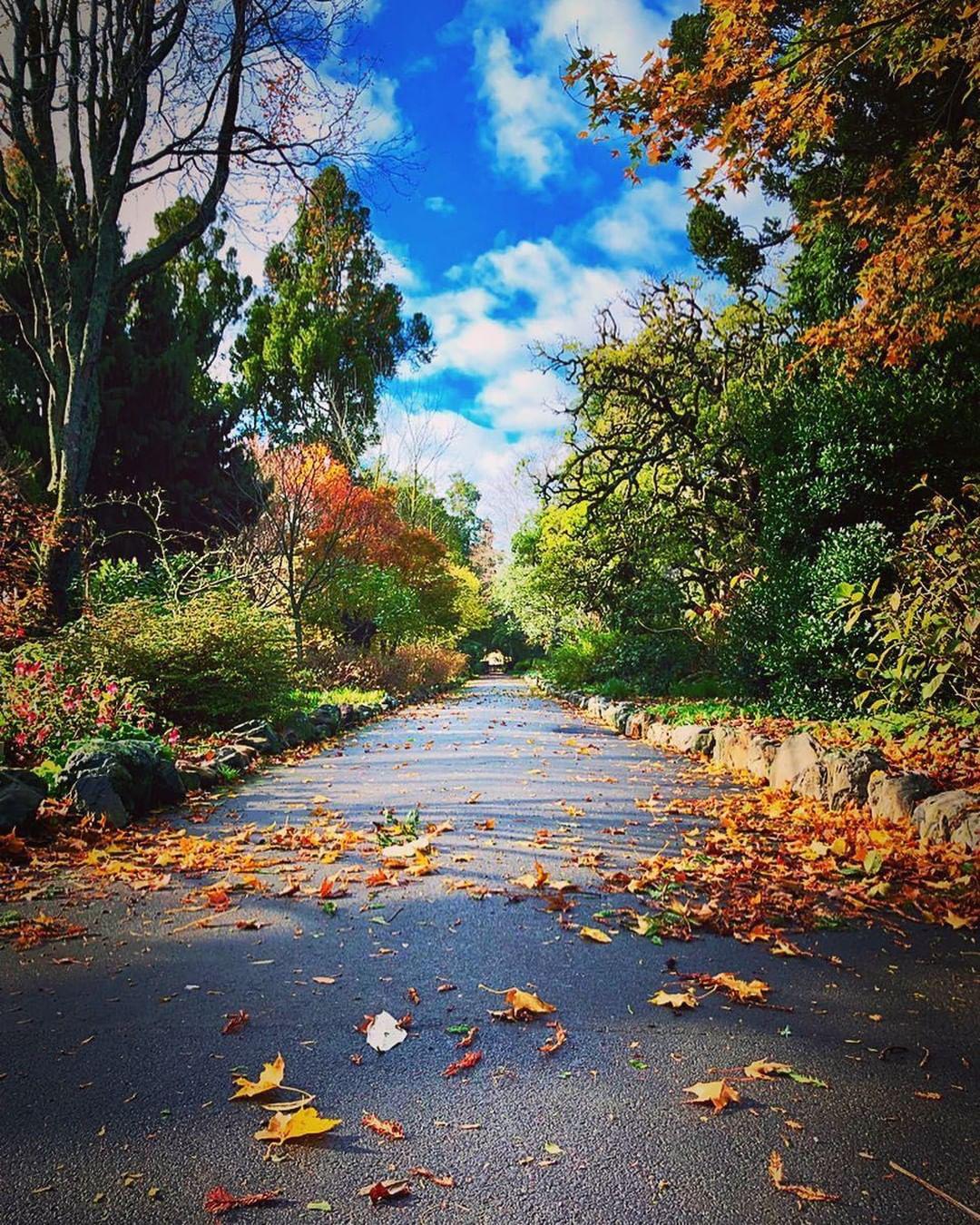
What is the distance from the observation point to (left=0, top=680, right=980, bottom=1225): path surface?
156 centimetres

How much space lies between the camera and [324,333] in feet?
99.6

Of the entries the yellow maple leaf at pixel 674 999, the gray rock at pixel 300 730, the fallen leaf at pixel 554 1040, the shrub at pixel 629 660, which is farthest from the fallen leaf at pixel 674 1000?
the shrub at pixel 629 660

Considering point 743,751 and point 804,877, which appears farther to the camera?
point 743,751

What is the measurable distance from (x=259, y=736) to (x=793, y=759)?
5.45m

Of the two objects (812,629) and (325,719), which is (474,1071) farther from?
(325,719)

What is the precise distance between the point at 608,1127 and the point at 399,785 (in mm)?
4792

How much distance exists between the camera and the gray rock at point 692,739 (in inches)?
330

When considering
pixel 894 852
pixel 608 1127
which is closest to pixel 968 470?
pixel 894 852

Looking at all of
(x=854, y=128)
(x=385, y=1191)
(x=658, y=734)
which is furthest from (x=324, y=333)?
(x=385, y=1191)

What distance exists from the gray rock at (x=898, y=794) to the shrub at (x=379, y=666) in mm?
11790

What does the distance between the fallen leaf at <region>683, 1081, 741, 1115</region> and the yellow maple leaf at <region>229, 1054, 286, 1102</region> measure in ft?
3.46

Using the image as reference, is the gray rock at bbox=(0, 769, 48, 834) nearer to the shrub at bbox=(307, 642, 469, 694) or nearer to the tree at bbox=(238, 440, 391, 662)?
the tree at bbox=(238, 440, 391, 662)

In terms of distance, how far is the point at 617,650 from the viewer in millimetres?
16422

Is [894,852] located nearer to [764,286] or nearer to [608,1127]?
[608,1127]
